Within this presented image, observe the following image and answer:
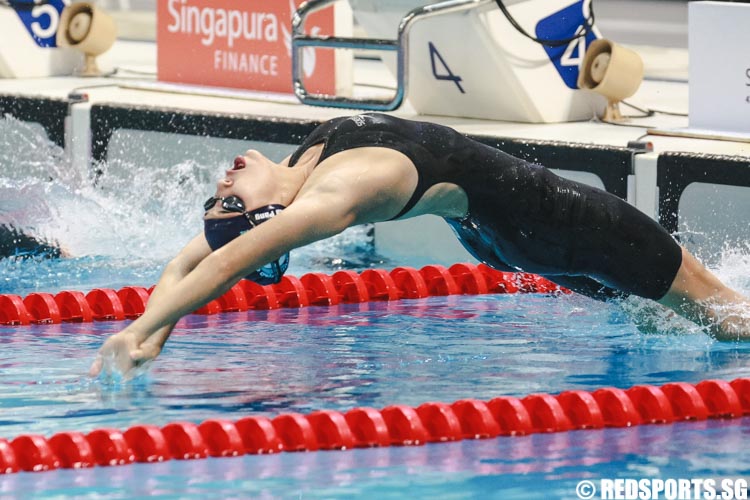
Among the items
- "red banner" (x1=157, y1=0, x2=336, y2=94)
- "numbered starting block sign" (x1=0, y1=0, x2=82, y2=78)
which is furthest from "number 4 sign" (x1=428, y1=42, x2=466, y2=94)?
"numbered starting block sign" (x1=0, y1=0, x2=82, y2=78)

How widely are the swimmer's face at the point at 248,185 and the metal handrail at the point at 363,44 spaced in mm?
1981

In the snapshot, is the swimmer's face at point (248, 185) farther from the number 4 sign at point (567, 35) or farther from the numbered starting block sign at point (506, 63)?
the number 4 sign at point (567, 35)

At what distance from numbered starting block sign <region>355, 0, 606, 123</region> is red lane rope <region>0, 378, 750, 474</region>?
2314mm

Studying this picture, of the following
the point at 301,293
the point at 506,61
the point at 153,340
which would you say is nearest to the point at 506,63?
the point at 506,61

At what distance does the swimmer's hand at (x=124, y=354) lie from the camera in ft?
9.99

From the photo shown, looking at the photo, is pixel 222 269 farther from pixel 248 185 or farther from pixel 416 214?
pixel 416 214

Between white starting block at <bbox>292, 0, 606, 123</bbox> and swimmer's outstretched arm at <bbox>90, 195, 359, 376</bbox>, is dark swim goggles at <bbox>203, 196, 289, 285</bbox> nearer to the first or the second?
swimmer's outstretched arm at <bbox>90, 195, 359, 376</bbox>

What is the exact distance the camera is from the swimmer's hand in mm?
3045

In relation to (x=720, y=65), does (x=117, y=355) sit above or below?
below

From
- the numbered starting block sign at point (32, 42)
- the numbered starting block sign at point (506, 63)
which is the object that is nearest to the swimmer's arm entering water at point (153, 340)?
the numbered starting block sign at point (506, 63)

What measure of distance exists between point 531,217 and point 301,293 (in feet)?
3.71

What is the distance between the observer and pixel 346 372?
3.56m

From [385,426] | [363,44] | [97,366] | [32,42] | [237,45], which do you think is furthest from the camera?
[32,42]

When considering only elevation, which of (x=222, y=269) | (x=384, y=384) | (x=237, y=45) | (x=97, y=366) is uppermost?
(x=237, y=45)
